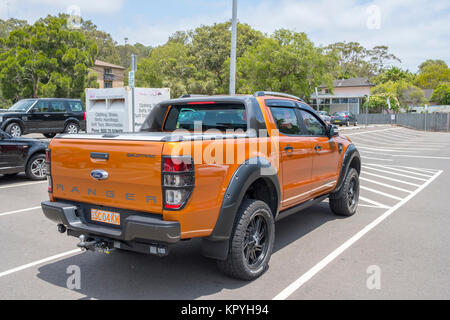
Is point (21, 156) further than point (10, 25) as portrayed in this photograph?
No

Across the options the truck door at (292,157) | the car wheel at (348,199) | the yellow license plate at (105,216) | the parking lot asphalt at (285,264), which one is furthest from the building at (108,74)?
the yellow license plate at (105,216)

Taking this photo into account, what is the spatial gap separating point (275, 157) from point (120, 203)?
70.8 inches

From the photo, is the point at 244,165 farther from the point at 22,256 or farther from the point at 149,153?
the point at 22,256

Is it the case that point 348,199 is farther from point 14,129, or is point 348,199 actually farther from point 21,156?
point 14,129

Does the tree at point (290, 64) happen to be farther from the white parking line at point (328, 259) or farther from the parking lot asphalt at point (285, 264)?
the parking lot asphalt at point (285, 264)

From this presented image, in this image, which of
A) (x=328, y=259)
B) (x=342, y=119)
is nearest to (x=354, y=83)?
(x=342, y=119)

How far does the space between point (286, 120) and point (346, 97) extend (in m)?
64.1

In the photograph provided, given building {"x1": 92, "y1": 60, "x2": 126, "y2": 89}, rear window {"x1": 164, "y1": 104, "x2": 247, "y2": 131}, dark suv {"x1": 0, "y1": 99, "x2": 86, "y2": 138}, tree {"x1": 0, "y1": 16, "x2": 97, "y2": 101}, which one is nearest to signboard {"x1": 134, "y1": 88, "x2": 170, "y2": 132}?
dark suv {"x1": 0, "y1": 99, "x2": 86, "y2": 138}

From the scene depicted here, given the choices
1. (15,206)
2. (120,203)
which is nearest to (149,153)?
(120,203)

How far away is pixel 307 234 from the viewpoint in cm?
590

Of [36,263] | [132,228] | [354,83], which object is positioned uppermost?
[354,83]

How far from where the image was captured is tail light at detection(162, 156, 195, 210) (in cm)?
339

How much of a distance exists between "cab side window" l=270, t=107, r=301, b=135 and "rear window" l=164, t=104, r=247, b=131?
1.35ft

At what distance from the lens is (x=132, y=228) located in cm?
351
